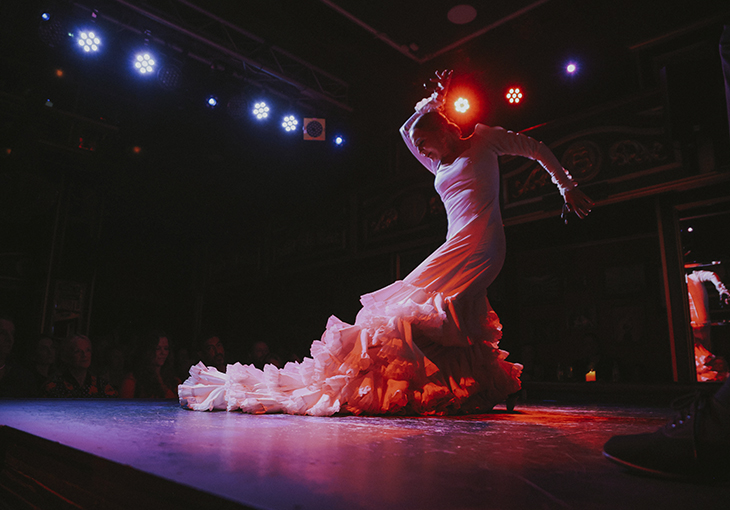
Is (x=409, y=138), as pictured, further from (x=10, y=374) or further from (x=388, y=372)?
(x=10, y=374)

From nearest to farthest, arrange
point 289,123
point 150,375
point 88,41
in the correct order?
point 150,375 → point 88,41 → point 289,123

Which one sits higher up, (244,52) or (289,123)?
(244,52)

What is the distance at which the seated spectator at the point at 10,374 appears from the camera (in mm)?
3775

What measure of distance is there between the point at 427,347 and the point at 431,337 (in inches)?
5.2

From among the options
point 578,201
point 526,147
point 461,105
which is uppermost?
point 461,105

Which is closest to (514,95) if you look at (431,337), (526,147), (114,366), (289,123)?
(289,123)

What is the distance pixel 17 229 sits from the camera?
8.21 m

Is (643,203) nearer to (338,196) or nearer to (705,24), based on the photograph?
(705,24)

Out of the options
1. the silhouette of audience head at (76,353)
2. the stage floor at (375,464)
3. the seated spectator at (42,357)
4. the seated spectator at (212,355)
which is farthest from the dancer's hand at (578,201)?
the seated spectator at (42,357)

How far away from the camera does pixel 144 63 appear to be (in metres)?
5.86

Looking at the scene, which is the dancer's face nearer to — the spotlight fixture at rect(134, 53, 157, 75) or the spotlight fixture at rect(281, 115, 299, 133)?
the spotlight fixture at rect(134, 53, 157, 75)

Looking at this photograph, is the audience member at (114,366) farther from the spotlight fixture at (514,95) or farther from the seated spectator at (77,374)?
the spotlight fixture at (514,95)

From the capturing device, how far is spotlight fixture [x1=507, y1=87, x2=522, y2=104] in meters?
6.15

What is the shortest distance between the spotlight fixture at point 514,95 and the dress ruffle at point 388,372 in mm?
4424
